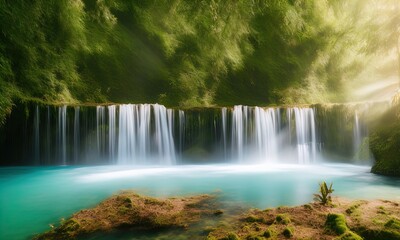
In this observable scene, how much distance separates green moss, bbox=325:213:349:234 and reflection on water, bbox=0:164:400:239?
1.71m

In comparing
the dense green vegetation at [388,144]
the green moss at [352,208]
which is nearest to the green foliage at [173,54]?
the dense green vegetation at [388,144]

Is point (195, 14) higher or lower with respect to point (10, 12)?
lower

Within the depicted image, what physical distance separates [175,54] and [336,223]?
1947cm

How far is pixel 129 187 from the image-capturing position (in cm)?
892

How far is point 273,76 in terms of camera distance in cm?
2566

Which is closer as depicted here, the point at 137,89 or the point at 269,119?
the point at 269,119

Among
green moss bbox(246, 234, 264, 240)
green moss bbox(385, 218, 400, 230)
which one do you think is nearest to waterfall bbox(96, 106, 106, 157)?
green moss bbox(246, 234, 264, 240)

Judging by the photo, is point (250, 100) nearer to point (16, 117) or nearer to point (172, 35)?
point (172, 35)

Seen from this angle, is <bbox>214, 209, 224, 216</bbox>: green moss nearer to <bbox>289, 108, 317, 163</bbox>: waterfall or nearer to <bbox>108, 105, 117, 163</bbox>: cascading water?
<bbox>108, 105, 117, 163</bbox>: cascading water

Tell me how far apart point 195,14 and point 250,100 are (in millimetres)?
17452

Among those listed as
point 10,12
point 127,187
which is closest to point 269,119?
point 127,187

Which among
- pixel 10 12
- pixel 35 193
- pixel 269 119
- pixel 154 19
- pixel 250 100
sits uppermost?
pixel 154 19

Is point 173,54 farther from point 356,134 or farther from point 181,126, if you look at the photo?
point 356,134

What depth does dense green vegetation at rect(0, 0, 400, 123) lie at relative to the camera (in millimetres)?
16497
